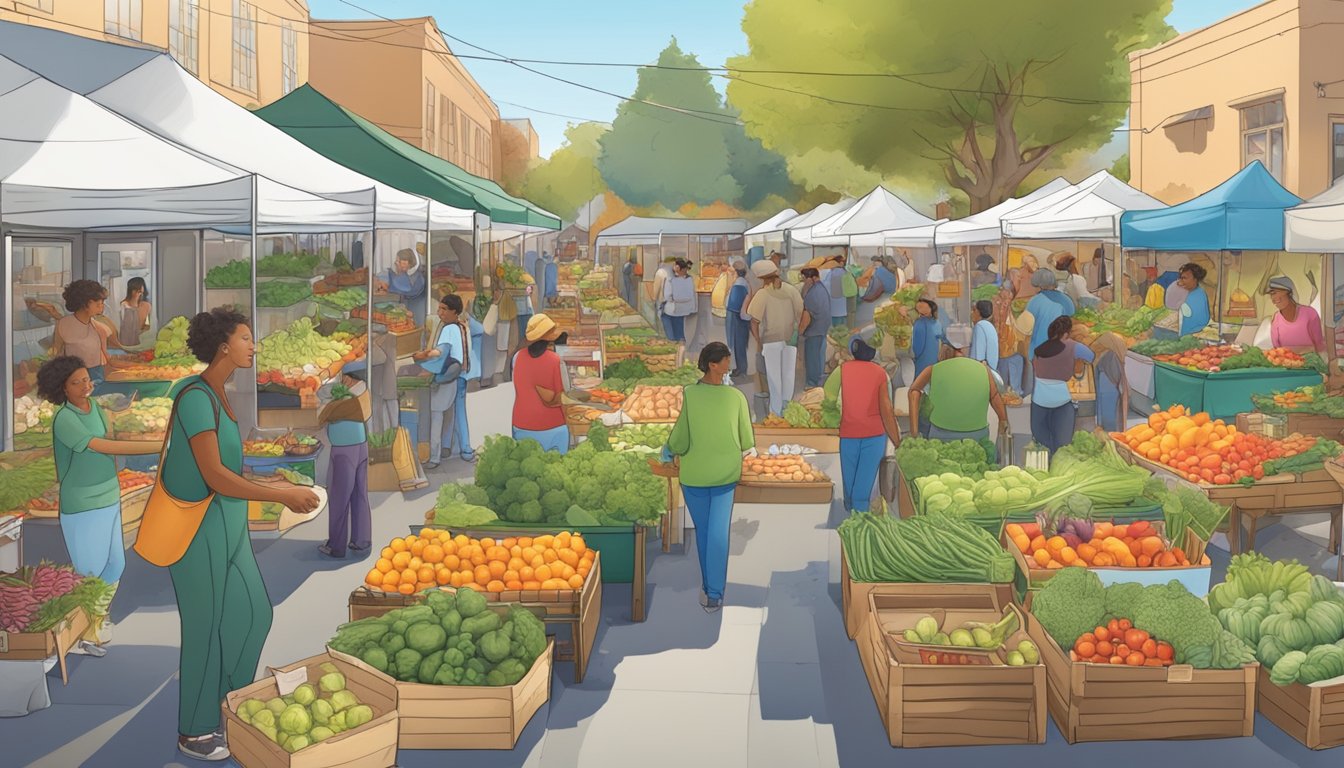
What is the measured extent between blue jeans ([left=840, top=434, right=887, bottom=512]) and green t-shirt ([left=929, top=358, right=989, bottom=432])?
0.53m

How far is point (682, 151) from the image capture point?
70.1 metres

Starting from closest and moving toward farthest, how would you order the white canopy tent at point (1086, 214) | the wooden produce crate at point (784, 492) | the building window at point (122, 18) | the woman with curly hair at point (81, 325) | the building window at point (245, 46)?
the wooden produce crate at point (784, 492)
the woman with curly hair at point (81, 325)
the white canopy tent at point (1086, 214)
the building window at point (122, 18)
the building window at point (245, 46)

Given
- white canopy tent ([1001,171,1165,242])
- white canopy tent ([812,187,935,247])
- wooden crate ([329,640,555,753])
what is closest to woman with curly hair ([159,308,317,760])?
wooden crate ([329,640,555,753])

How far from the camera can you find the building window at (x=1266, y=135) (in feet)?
81.1

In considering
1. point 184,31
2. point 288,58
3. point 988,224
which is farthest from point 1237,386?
point 288,58

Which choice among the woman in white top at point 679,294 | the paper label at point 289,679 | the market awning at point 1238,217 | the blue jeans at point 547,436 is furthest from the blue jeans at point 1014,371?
the paper label at point 289,679

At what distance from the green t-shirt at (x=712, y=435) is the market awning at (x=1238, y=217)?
7.72 meters

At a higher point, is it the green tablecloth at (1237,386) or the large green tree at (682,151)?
A: the large green tree at (682,151)

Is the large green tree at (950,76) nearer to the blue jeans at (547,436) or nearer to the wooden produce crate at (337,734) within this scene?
the blue jeans at (547,436)

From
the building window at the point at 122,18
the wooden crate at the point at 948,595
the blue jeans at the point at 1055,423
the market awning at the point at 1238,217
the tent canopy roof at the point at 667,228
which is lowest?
the wooden crate at the point at 948,595

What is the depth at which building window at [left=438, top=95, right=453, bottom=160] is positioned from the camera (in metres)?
49.9

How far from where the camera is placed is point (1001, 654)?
6.82 m

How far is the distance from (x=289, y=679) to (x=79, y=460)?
233cm

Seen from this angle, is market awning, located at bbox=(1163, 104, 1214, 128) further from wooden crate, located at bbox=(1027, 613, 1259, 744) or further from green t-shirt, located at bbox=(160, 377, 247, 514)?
green t-shirt, located at bbox=(160, 377, 247, 514)
